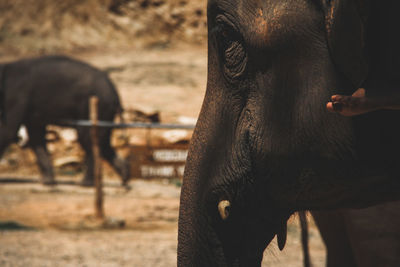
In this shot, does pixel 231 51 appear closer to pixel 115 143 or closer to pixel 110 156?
pixel 110 156

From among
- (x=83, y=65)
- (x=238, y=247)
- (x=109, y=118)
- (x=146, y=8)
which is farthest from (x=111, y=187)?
(x=146, y=8)

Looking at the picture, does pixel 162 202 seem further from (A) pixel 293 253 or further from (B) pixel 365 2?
(B) pixel 365 2

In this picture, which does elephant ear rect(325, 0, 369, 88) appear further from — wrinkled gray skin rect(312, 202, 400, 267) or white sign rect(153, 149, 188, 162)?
white sign rect(153, 149, 188, 162)

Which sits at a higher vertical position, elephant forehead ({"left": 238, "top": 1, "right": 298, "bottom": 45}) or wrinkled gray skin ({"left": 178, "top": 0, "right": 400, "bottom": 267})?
elephant forehead ({"left": 238, "top": 1, "right": 298, "bottom": 45})

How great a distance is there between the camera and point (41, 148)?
10.2 meters

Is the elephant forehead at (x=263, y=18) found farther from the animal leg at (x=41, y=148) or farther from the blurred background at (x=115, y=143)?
the animal leg at (x=41, y=148)

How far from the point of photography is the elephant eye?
1.62m

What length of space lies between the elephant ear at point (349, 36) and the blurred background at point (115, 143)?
0.63m

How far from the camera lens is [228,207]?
1.63 meters

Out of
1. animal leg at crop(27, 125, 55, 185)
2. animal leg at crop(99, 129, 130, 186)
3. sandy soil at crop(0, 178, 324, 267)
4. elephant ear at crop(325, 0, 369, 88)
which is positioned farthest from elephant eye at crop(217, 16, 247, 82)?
animal leg at crop(27, 125, 55, 185)

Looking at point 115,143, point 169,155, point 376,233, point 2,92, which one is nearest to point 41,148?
point 2,92

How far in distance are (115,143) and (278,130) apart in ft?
36.6

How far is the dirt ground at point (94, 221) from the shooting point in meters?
5.54

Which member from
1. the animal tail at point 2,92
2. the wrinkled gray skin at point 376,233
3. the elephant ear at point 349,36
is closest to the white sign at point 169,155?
the animal tail at point 2,92
